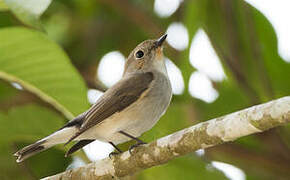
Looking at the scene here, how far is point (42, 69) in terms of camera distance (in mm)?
3781

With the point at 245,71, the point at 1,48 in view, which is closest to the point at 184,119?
the point at 245,71

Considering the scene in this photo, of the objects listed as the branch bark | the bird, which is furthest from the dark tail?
the branch bark

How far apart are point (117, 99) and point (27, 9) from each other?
1119 mm

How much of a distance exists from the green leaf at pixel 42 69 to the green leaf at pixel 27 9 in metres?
0.42

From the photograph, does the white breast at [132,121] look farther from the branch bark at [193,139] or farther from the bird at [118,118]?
the branch bark at [193,139]

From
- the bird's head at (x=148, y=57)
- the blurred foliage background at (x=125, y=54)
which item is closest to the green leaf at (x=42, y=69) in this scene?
the blurred foliage background at (x=125, y=54)

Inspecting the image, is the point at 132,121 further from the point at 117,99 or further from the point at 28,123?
the point at 28,123

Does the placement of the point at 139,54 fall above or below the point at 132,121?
A: above

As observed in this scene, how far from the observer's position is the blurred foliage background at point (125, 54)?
3.74 metres

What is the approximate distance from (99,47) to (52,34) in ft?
1.85

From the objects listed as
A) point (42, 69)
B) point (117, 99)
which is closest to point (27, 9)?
point (42, 69)

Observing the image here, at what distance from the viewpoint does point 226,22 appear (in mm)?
5207

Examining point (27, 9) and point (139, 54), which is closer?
point (27, 9)

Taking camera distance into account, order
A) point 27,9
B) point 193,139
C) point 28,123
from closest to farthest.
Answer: point 193,139 → point 27,9 → point 28,123
